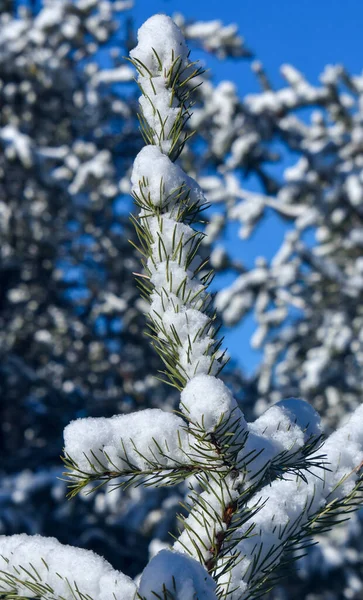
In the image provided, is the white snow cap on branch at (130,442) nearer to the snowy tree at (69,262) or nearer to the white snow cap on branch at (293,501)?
the white snow cap on branch at (293,501)

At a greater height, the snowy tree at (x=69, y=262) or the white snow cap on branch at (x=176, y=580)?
the snowy tree at (x=69, y=262)

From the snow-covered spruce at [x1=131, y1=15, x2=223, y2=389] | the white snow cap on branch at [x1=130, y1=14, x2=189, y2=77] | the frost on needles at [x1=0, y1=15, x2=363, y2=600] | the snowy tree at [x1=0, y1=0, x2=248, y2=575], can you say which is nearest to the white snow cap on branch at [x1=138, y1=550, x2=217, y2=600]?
the frost on needles at [x1=0, y1=15, x2=363, y2=600]

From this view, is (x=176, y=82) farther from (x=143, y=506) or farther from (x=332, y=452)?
(x=143, y=506)

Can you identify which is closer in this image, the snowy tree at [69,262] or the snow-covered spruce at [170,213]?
the snow-covered spruce at [170,213]

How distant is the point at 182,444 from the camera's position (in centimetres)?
79

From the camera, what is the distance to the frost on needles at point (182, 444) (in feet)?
2.45

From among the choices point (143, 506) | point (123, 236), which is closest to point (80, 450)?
point (143, 506)

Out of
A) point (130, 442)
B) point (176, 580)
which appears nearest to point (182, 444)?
point (130, 442)

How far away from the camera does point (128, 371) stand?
26.8 feet

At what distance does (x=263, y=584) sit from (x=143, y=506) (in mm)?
5917

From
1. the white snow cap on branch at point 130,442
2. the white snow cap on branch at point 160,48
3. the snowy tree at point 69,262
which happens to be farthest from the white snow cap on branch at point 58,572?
the snowy tree at point 69,262

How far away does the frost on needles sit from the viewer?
0.75 m

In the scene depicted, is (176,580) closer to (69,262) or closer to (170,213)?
(170,213)

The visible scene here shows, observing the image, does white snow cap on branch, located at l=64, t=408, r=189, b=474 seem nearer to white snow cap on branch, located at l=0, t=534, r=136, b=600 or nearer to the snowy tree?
white snow cap on branch, located at l=0, t=534, r=136, b=600
